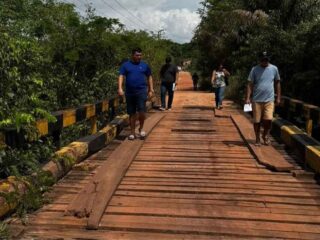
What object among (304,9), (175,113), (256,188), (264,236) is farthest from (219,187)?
(304,9)

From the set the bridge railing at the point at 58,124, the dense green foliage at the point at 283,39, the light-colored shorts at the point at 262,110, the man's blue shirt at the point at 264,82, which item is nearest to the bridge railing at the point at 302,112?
the light-colored shorts at the point at 262,110

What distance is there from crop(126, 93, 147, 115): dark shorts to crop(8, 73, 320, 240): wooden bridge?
0.67 metres

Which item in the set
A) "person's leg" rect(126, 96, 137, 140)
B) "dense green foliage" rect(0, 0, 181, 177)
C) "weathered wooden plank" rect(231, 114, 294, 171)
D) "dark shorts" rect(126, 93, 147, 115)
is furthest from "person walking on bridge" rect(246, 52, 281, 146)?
"dense green foliage" rect(0, 0, 181, 177)

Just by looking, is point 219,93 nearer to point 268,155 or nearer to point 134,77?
point 134,77

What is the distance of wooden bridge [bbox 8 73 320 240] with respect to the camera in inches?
181

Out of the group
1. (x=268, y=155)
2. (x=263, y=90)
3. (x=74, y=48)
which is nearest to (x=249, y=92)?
(x=263, y=90)

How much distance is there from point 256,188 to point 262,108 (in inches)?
121

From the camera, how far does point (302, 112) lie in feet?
34.3

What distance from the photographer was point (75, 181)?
639 centimetres

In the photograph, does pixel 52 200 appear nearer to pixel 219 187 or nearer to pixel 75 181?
pixel 75 181

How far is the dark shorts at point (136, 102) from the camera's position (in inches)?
360

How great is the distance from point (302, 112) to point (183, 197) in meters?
5.56

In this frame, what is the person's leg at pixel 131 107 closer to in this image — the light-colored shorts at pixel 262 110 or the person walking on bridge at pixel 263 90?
the person walking on bridge at pixel 263 90

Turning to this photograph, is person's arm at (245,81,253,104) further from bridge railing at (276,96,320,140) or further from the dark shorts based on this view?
the dark shorts
